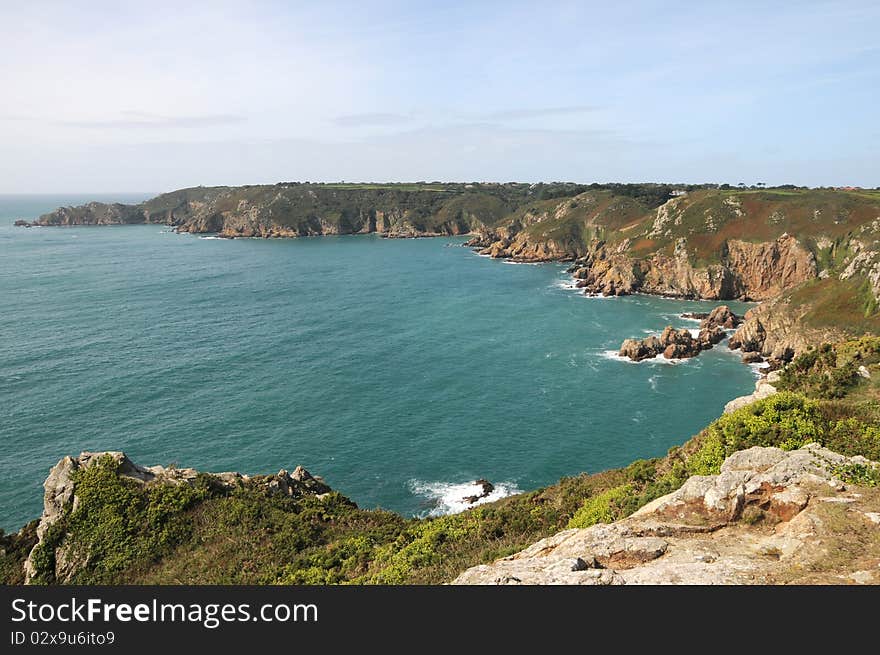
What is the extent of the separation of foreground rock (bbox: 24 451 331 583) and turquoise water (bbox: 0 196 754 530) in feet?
39.7

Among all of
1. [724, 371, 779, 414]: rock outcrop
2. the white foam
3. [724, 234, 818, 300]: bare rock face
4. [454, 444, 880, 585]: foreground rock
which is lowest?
the white foam

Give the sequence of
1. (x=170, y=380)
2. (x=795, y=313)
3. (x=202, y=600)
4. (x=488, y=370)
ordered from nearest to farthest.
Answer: (x=202, y=600) < (x=170, y=380) < (x=488, y=370) < (x=795, y=313)

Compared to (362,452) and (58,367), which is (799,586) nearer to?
(362,452)

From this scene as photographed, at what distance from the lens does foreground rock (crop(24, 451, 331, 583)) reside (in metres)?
26.1

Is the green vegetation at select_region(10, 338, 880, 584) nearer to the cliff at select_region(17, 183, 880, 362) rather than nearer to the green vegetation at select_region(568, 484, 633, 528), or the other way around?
the green vegetation at select_region(568, 484, 633, 528)

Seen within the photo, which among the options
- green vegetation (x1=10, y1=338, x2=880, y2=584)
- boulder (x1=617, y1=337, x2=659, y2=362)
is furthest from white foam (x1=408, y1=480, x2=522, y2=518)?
boulder (x1=617, y1=337, x2=659, y2=362)

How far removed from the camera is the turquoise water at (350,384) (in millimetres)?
47188

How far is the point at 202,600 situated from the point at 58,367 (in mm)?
70113

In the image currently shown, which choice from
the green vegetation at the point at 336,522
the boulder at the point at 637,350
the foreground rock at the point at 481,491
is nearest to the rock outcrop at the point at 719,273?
the boulder at the point at 637,350

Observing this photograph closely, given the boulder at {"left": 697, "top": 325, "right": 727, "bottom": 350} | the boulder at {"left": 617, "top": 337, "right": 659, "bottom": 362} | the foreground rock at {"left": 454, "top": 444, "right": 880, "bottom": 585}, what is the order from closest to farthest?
the foreground rock at {"left": 454, "top": 444, "right": 880, "bottom": 585}, the boulder at {"left": 617, "top": 337, "right": 659, "bottom": 362}, the boulder at {"left": 697, "top": 325, "right": 727, "bottom": 350}

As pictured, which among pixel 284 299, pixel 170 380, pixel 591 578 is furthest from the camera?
pixel 284 299

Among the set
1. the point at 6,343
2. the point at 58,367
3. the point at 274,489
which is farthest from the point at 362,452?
the point at 6,343

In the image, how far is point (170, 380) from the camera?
63.0 metres

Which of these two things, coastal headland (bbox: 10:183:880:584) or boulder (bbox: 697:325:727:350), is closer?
coastal headland (bbox: 10:183:880:584)
